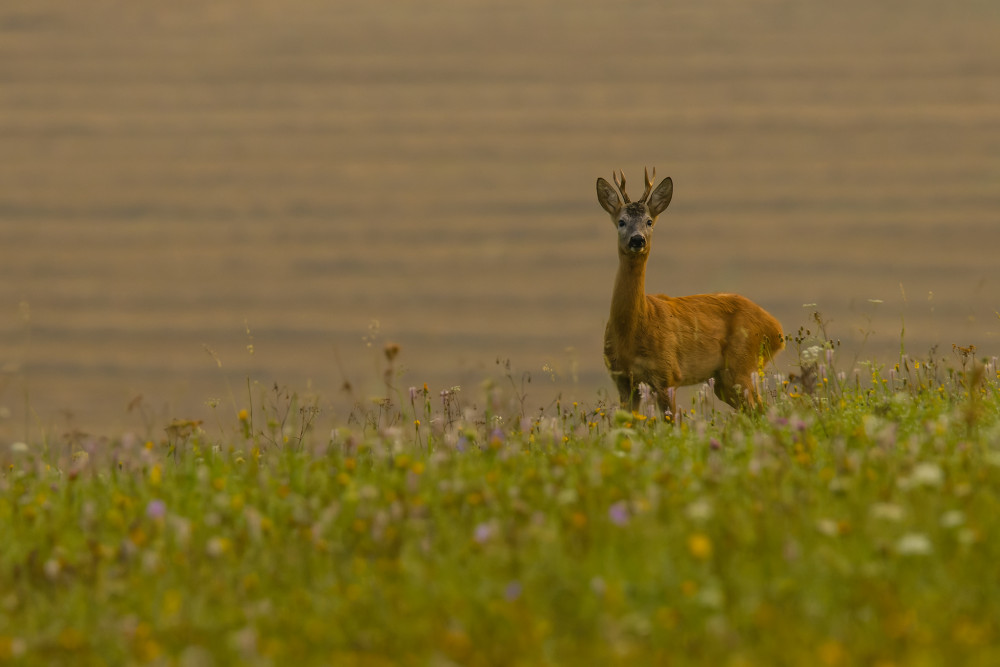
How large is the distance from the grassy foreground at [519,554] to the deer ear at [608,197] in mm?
4513

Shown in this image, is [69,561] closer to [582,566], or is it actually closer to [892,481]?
[582,566]

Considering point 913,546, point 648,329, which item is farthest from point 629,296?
point 913,546

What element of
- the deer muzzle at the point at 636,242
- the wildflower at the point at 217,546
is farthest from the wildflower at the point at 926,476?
the deer muzzle at the point at 636,242

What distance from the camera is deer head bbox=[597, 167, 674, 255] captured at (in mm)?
10141

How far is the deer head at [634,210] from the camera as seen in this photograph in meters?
10.1

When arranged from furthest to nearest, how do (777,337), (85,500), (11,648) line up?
(777,337), (85,500), (11,648)

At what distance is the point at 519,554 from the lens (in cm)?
432

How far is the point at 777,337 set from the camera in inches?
477

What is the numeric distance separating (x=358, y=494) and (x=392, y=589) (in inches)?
39.8

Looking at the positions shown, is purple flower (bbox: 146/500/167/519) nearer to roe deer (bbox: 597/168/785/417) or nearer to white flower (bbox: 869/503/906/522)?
white flower (bbox: 869/503/906/522)

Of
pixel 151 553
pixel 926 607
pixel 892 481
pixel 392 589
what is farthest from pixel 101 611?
pixel 892 481

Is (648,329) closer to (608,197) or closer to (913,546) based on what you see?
(608,197)

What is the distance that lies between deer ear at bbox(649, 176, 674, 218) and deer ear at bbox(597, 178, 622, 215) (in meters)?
0.34

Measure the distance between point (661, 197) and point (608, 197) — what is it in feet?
1.66
